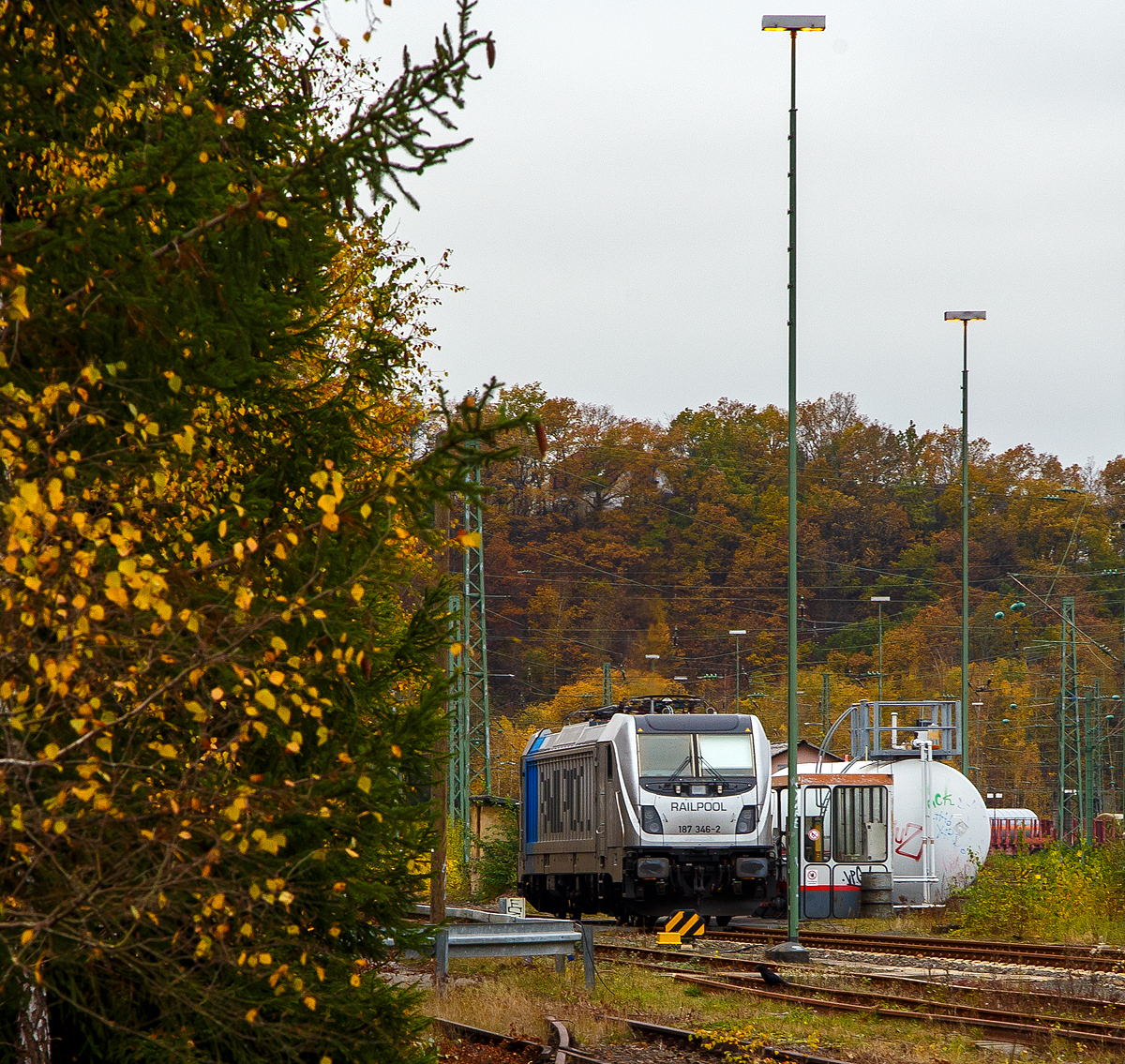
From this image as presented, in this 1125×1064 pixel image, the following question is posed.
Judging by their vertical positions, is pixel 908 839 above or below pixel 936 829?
below

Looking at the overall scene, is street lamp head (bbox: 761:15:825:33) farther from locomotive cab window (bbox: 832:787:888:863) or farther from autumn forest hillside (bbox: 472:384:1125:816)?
autumn forest hillside (bbox: 472:384:1125:816)

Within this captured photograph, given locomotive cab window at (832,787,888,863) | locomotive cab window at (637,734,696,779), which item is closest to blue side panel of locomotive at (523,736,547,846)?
locomotive cab window at (637,734,696,779)

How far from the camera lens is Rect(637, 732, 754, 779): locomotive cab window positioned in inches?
941

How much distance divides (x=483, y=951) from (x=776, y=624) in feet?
251

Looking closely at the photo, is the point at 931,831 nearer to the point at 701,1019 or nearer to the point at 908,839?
the point at 908,839

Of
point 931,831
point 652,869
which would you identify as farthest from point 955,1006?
point 931,831

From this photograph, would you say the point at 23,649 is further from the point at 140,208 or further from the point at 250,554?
the point at 140,208

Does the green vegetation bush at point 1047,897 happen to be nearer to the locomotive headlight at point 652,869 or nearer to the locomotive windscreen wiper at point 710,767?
the locomotive windscreen wiper at point 710,767

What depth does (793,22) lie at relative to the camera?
20.0m

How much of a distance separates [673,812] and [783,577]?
65.5 meters

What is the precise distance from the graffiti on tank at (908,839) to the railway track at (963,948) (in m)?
4.93

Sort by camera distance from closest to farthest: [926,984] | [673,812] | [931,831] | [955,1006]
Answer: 1. [955,1006]
2. [926,984]
3. [673,812]
4. [931,831]

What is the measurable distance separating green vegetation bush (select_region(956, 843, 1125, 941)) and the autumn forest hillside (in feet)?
166

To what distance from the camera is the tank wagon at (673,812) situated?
23.6 metres
